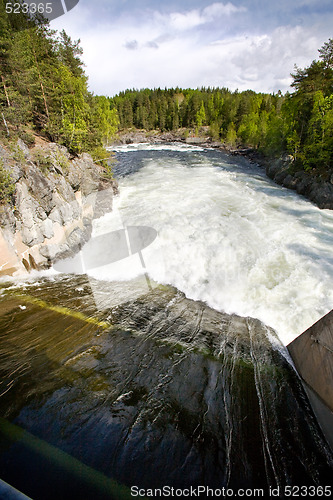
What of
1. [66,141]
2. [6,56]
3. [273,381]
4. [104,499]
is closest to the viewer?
[104,499]

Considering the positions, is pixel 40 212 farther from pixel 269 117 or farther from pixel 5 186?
pixel 269 117

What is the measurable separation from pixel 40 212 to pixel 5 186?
1.88 metres

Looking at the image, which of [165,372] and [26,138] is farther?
[26,138]

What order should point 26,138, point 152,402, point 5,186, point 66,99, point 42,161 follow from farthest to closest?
point 66,99 < point 26,138 < point 42,161 < point 5,186 < point 152,402

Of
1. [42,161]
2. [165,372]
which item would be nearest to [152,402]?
[165,372]

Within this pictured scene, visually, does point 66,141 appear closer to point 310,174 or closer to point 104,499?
point 104,499

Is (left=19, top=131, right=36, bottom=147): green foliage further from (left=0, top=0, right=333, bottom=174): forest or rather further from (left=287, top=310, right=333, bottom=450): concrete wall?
(left=287, top=310, right=333, bottom=450): concrete wall

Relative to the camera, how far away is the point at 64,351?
6.22 m

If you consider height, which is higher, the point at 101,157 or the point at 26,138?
the point at 26,138

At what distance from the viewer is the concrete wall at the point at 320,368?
470 centimetres

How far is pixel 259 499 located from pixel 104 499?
265 centimetres

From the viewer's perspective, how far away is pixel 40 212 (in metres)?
11.2

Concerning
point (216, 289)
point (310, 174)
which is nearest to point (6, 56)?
point (216, 289)

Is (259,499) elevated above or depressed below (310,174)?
below
